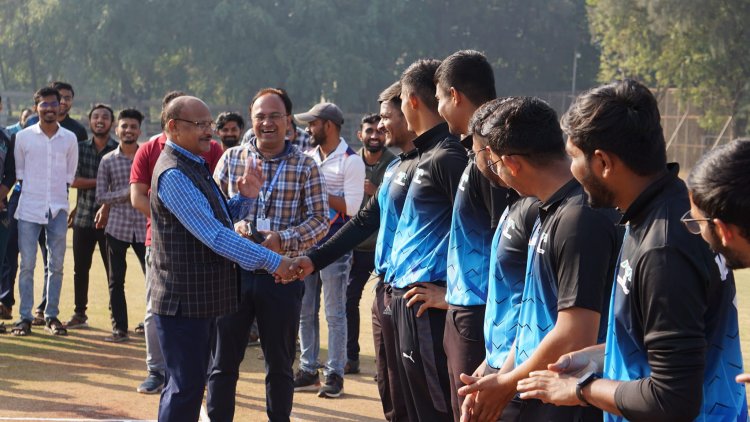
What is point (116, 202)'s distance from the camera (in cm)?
908

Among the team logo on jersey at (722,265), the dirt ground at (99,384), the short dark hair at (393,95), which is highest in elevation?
the short dark hair at (393,95)

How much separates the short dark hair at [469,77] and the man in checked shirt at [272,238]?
1.69 metres

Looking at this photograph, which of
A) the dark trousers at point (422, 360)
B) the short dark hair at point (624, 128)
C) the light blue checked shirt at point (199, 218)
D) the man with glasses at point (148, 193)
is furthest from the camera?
the man with glasses at point (148, 193)

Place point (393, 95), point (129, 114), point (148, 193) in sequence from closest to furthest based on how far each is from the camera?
point (393, 95) → point (148, 193) → point (129, 114)

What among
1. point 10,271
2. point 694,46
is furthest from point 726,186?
point 694,46

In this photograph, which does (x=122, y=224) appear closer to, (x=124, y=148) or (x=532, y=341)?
(x=124, y=148)

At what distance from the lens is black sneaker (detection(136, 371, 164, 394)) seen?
7.46 m

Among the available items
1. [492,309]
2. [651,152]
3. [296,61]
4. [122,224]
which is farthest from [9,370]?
[296,61]

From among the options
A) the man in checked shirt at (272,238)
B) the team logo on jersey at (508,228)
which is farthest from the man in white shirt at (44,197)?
the team logo on jersey at (508,228)

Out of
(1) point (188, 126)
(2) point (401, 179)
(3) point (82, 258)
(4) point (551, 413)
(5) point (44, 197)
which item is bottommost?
(3) point (82, 258)

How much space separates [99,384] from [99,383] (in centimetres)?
3

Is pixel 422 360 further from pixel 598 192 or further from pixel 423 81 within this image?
pixel 598 192

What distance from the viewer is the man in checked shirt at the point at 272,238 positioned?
5.84 m

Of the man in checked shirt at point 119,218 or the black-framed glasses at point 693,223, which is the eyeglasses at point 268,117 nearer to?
the man in checked shirt at point 119,218
